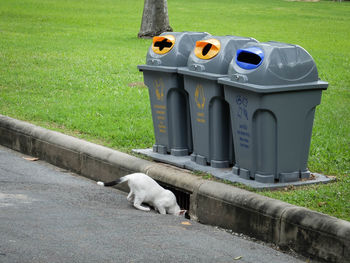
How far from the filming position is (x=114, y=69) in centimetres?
1448

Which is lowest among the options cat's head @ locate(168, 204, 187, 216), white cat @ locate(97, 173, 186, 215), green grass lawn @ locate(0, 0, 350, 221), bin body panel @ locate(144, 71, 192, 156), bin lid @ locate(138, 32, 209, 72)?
green grass lawn @ locate(0, 0, 350, 221)

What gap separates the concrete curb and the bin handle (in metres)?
1.12

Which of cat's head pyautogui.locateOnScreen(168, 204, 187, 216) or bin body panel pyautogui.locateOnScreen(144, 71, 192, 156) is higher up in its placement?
bin body panel pyautogui.locateOnScreen(144, 71, 192, 156)

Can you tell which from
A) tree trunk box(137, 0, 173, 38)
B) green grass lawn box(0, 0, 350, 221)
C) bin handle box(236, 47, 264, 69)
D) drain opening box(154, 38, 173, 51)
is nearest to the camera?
bin handle box(236, 47, 264, 69)

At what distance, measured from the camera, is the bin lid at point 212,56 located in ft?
21.8

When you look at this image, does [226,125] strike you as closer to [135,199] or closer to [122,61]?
[135,199]

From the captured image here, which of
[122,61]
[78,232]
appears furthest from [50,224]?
[122,61]

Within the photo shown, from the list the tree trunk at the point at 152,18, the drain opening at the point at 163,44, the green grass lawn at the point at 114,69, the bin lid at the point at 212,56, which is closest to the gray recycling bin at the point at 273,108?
the bin lid at the point at 212,56

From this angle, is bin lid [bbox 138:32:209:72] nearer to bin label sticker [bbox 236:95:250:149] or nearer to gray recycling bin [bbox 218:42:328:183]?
gray recycling bin [bbox 218:42:328:183]

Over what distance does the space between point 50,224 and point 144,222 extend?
0.81 metres

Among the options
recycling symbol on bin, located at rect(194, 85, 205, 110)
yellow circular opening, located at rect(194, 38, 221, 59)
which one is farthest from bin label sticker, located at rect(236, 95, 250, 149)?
yellow circular opening, located at rect(194, 38, 221, 59)

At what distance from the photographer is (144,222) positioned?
5902 millimetres

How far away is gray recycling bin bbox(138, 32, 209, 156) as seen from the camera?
720 centimetres

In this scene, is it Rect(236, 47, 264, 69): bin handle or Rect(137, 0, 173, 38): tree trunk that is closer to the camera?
Rect(236, 47, 264, 69): bin handle
